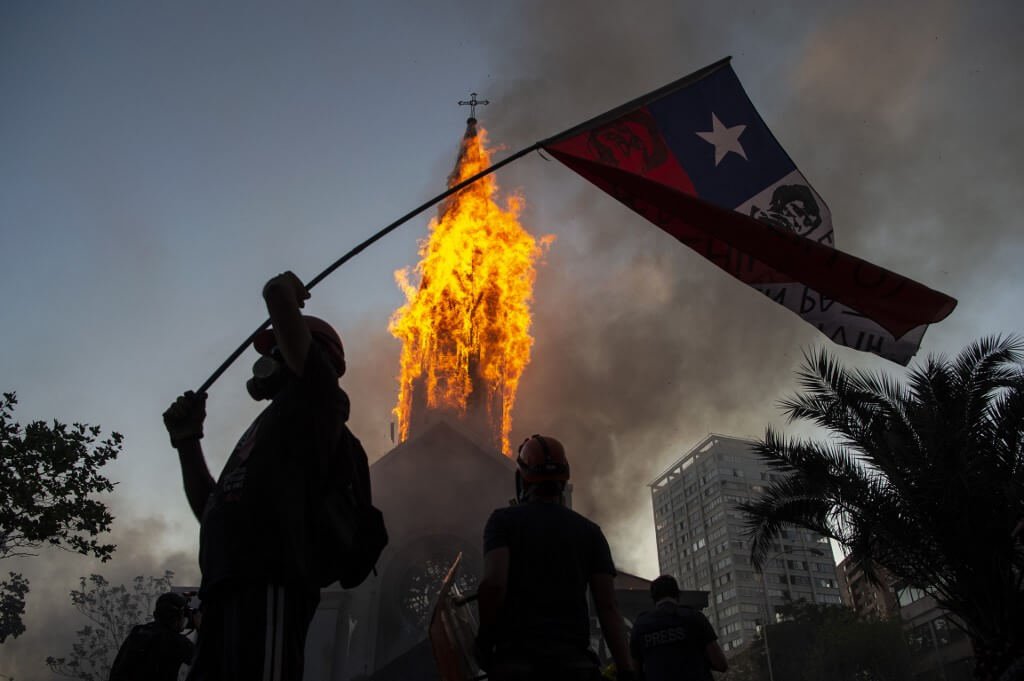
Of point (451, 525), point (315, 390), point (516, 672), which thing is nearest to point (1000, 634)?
point (516, 672)

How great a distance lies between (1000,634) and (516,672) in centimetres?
1095

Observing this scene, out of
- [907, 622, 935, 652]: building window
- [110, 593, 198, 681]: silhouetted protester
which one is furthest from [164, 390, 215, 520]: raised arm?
[907, 622, 935, 652]: building window

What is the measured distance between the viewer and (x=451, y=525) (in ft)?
77.2

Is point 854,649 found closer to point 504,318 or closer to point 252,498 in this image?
point 504,318

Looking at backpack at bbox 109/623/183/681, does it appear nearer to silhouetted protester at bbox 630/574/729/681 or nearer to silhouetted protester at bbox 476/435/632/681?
silhouetted protester at bbox 476/435/632/681

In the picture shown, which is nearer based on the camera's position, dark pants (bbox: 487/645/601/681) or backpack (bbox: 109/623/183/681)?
dark pants (bbox: 487/645/601/681)

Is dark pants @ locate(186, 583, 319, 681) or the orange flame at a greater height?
the orange flame

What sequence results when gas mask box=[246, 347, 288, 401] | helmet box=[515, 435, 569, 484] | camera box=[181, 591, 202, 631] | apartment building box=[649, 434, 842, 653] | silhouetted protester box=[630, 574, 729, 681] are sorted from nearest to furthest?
gas mask box=[246, 347, 288, 401]
helmet box=[515, 435, 569, 484]
silhouetted protester box=[630, 574, 729, 681]
camera box=[181, 591, 202, 631]
apartment building box=[649, 434, 842, 653]

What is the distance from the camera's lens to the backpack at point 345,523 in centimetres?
271

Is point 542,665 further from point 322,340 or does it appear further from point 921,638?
point 921,638

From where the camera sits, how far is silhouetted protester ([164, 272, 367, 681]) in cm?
243

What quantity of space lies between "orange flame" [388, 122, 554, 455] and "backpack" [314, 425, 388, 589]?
1298 inches

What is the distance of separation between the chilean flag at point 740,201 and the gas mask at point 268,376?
11.9 feet

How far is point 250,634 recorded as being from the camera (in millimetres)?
2408
